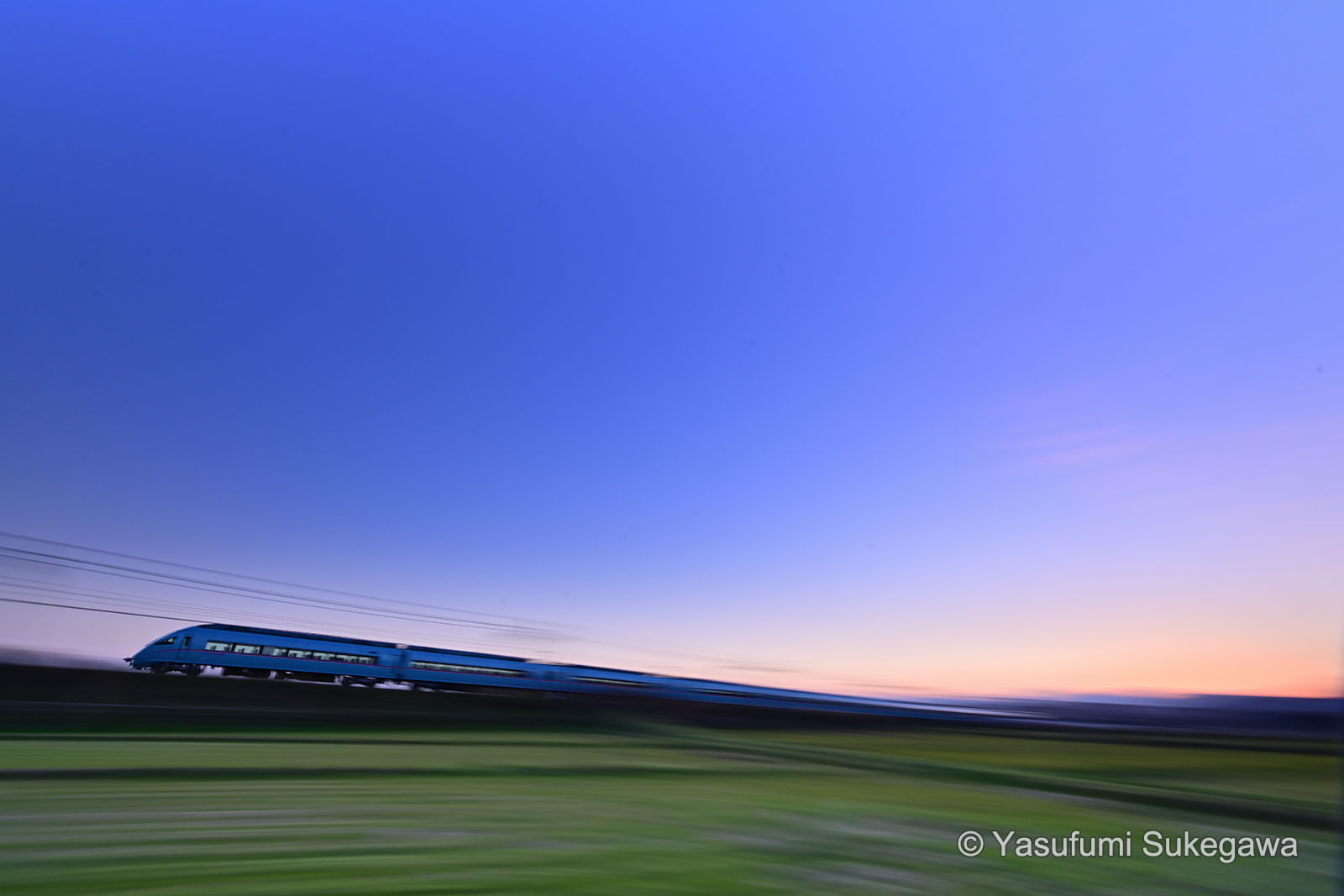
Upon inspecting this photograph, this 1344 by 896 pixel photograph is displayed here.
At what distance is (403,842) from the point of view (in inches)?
182

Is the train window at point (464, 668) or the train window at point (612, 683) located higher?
the train window at point (464, 668)

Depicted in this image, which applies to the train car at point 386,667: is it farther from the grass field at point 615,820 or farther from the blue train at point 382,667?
the grass field at point 615,820

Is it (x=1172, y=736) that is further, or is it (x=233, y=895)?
(x=1172, y=736)

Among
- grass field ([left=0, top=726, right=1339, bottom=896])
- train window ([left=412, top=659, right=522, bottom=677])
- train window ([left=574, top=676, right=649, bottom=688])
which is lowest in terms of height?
train window ([left=574, top=676, right=649, bottom=688])

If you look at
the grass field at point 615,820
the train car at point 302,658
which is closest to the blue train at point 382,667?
the train car at point 302,658

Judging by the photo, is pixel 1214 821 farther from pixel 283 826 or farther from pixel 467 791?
pixel 283 826

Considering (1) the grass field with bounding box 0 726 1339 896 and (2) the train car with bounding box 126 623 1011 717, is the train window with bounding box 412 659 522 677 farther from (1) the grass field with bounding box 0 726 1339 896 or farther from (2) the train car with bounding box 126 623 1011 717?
(1) the grass field with bounding box 0 726 1339 896

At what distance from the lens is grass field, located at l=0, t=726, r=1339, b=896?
13.1ft

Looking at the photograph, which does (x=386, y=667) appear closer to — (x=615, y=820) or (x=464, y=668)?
(x=464, y=668)

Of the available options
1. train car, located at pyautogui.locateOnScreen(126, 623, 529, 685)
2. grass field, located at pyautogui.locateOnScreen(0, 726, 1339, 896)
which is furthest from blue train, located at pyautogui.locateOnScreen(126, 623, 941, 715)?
grass field, located at pyautogui.locateOnScreen(0, 726, 1339, 896)

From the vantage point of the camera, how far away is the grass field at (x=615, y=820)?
3.98 meters

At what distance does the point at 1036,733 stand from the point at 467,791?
944 cm

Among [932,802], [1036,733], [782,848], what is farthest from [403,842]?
[1036,733]

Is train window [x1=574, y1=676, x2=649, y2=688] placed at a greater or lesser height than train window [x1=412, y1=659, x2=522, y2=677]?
lesser
